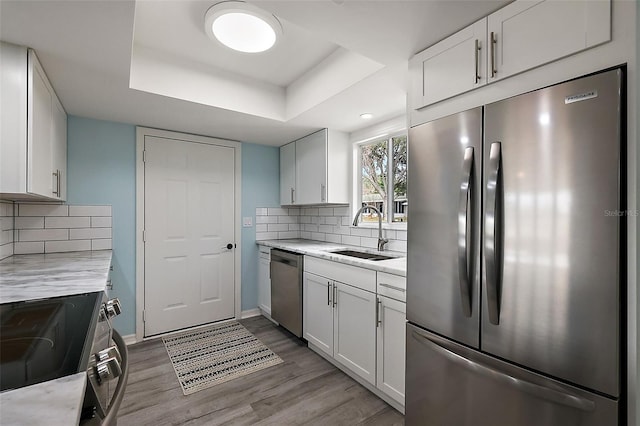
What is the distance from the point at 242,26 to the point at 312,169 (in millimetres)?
1665

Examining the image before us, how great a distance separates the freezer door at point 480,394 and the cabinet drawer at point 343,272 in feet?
1.72

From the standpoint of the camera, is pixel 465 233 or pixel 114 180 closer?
pixel 465 233

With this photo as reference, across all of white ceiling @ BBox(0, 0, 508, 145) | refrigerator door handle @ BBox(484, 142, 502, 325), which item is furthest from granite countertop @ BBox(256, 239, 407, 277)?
white ceiling @ BBox(0, 0, 508, 145)

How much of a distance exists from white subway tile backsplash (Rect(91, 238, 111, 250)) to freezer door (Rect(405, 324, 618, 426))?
2.77 meters

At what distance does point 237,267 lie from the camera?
3.53 meters

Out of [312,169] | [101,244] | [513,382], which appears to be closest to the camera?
[513,382]

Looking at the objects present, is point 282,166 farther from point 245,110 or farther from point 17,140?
point 17,140

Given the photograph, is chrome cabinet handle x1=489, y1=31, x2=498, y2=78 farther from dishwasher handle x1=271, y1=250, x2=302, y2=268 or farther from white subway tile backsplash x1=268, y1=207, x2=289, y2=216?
white subway tile backsplash x1=268, y1=207, x2=289, y2=216

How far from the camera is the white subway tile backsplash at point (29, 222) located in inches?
95.5

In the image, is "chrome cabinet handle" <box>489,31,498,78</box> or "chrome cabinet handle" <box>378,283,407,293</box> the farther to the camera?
"chrome cabinet handle" <box>378,283,407,293</box>

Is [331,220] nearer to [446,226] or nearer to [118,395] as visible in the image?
[446,226]

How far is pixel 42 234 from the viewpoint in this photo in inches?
98.7

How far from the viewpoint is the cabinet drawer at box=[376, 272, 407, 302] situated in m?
1.83

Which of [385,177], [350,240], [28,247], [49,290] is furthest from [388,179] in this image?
[28,247]
